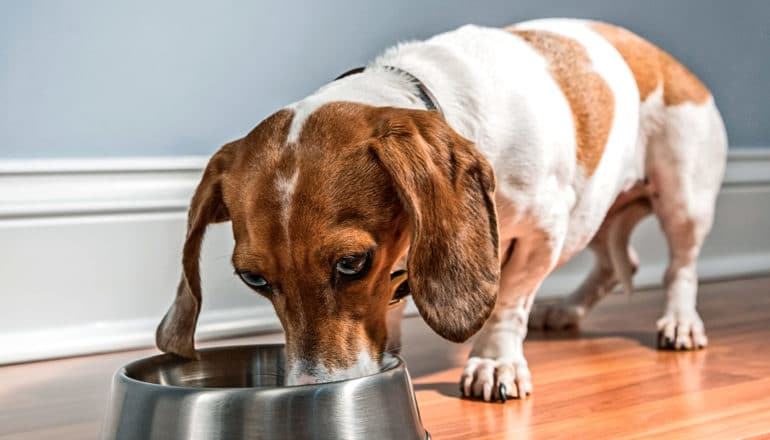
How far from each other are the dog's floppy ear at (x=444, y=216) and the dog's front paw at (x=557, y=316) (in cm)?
121

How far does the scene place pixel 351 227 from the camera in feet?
4.91

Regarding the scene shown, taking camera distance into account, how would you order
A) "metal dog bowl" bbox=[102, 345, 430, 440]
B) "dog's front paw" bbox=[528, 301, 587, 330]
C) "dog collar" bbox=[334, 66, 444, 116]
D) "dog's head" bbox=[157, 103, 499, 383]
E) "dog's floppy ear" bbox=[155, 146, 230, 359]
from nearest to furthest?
"metal dog bowl" bbox=[102, 345, 430, 440] < "dog's head" bbox=[157, 103, 499, 383] < "dog's floppy ear" bbox=[155, 146, 230, 359] < "dog collar" bbox=[334, 66, 444, 116] < "dog's front paw" bbox=[528, 301, 587, 330]

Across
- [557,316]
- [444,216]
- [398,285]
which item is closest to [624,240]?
[557,316]

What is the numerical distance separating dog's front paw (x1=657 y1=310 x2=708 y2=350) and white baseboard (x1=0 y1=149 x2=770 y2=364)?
1.04 m

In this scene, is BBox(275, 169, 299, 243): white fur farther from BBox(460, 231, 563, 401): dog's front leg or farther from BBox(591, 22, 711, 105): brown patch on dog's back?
BBox(591, 22, 711, 105): brown patch on dog's back

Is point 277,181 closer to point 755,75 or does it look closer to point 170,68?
point 170,68

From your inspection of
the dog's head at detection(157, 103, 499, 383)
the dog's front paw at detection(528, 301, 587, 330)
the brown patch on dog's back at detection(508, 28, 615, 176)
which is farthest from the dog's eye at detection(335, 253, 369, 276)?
the dog's front paw at detection(528, 301, 587, 330)

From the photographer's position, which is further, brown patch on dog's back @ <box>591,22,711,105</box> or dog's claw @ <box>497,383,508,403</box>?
brown patch on dog's back @ <box>591,22,711,105</box>

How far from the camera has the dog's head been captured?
1.46m

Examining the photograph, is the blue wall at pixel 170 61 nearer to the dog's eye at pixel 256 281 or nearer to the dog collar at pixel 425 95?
the dog collar at pixel 425 95

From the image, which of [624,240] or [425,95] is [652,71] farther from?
[425,95]

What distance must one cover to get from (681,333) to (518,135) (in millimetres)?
834

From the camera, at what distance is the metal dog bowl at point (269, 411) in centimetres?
119

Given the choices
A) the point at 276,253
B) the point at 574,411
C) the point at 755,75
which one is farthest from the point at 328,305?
the point at 755,75
